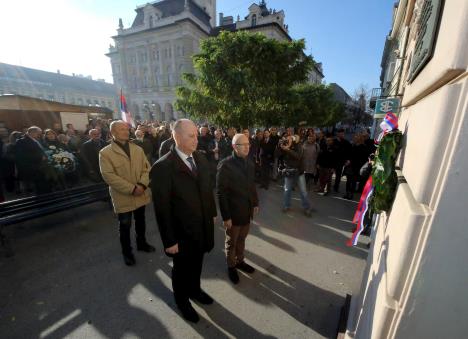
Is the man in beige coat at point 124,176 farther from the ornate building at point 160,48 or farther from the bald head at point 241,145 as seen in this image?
the ornate building at point 160,48

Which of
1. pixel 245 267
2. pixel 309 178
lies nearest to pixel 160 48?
pixel 309 178

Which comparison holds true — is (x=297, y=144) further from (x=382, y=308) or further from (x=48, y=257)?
(x=48, y=257)

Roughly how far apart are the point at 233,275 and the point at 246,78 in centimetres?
947

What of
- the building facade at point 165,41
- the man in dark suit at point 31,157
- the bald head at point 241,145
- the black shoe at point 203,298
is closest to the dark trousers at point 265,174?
the bald head at point 241,145

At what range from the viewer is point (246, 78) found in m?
10.6

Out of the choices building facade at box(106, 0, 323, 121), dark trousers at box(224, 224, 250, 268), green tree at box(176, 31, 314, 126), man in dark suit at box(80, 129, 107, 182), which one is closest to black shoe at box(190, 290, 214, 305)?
dark trousers at box(224, 224, 250, 268)

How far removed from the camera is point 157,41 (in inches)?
1570

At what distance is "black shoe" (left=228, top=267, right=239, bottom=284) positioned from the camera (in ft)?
9.84

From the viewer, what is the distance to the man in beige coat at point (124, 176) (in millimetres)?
3037

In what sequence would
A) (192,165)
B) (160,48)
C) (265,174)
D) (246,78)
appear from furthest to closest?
1. (160,48)
2. (246,78)
3. (265,174)
4. (192,165)

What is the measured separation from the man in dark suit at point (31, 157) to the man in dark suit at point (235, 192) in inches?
199

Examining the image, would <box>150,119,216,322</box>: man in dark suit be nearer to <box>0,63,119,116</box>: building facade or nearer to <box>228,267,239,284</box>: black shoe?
<box>228,267,239,284</box>: black shoe

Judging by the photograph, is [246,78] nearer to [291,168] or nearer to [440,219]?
[291,168]

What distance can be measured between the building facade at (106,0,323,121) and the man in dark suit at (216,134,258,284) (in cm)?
3853
